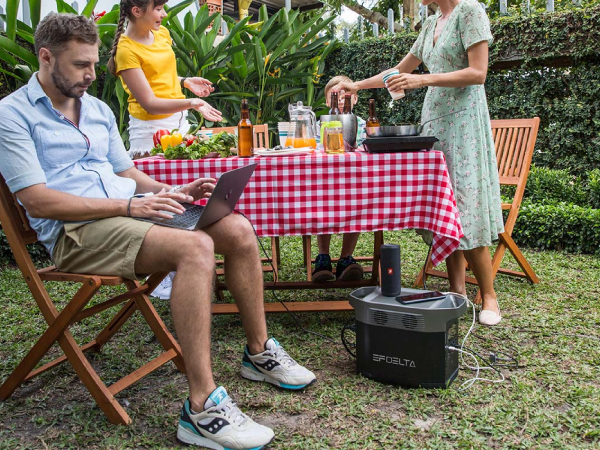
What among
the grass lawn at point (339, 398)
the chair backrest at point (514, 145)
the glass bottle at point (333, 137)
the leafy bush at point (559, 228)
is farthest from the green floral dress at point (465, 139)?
the leafy bush at point (559, 228)

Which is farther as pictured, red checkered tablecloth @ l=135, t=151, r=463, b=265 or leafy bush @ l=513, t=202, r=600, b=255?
leafy bush @ l=513, t=202, r=600, b=255

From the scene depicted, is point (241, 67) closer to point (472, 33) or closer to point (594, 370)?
point (472, 33)

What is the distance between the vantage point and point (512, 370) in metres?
2.58

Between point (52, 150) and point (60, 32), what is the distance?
1.43 ft

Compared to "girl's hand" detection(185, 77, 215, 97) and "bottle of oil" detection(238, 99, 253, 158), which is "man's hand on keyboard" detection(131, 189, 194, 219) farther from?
"girl's hand" detection(185, 77, 215, 97)

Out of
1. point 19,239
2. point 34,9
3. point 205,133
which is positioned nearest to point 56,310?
point 19,239

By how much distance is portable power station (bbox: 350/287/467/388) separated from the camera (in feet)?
7.54

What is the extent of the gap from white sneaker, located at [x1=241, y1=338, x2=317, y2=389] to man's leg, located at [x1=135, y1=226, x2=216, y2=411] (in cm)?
45

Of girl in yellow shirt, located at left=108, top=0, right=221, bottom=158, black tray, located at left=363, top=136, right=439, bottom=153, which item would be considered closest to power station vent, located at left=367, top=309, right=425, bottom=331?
black tray, located at left=363, top=136, right=439, bottom=153

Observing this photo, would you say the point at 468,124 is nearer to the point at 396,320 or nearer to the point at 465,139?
the point at 465,139

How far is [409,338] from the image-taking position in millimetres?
2336

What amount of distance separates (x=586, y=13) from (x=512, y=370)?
397 centimetres

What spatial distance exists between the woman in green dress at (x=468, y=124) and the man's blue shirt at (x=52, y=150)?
144 cm

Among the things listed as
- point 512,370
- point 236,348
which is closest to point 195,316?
point 236,348
